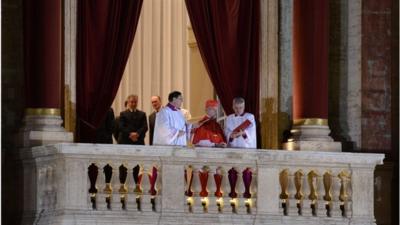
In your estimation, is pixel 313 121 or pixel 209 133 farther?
pixel 313 121

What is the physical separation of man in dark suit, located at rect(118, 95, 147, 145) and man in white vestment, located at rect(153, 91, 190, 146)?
93cm

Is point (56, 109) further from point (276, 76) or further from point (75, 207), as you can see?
point (276, 76)

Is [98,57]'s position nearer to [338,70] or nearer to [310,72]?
[310,72]

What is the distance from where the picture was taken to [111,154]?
26.4 m

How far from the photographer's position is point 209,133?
89.6 ft

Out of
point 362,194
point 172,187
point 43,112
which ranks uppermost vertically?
point 43,112

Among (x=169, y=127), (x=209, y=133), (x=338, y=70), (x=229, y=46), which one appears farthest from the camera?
(x=338, y=70)

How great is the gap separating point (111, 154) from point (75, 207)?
894 millimetres

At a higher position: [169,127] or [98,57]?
[98,57]

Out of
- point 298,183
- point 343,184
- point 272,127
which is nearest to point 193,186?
point 298,183

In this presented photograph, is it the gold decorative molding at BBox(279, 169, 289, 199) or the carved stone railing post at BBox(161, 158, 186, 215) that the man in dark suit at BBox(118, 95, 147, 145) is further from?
the gold decorative molding at BBox(279, 169, 289, 199)

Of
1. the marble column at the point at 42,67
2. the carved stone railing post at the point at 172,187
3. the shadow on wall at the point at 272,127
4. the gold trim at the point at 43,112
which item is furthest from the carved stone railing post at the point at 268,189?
the gold trim at the point at 43,112

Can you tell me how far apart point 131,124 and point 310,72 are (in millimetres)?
2928

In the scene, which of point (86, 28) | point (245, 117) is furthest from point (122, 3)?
point (245, 117)
